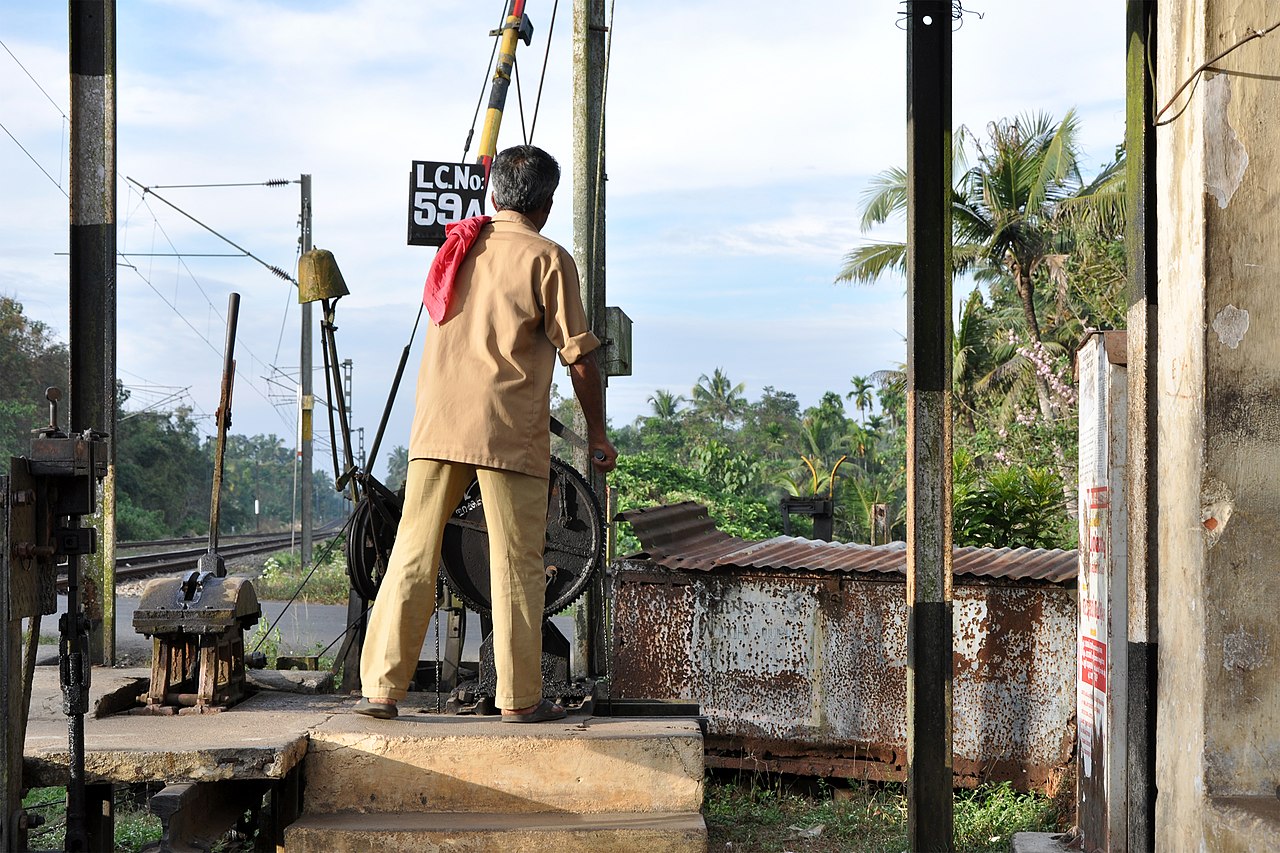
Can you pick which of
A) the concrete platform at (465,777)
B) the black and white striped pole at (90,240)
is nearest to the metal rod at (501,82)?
the black and white striped pole at (90,240)

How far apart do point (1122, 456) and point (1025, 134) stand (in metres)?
22.8

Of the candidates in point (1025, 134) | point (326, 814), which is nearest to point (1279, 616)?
point (326, 814)

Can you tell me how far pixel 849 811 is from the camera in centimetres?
618

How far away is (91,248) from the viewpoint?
5926mm

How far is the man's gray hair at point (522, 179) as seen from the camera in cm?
467

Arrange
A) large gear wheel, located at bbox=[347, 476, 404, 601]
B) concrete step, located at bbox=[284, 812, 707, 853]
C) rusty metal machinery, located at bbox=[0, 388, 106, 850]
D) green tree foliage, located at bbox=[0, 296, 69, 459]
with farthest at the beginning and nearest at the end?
1. green tree foliage, located at bbox=[0, 296, 69, 459]
2. large gear wheel, located at bbox=[347, 476, 404, 601]
3. concrete step, located at bbox=[284, 812, 707, 853]
4. rusty metal machinery, located at bbox=[0, 388, 106, 850]

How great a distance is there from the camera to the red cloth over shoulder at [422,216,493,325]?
14.9 ft

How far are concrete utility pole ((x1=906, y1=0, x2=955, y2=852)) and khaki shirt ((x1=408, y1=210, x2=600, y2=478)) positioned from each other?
1430 millimetres

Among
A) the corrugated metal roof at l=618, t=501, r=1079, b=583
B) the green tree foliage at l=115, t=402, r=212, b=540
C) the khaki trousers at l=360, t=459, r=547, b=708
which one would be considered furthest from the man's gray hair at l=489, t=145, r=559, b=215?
the green tree foliage at l=115, t=402, r=212, b=540

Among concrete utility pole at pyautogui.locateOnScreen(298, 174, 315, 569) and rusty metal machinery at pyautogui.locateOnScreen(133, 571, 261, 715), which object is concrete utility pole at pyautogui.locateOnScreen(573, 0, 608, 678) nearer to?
rusty metal machinery at pyautogui.locateOnScreen(133, 571, 261, 715)

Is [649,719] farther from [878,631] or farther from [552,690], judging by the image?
[878,631]

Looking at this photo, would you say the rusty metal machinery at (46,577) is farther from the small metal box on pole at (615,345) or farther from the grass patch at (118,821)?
the small metal box on pole at (615,345)

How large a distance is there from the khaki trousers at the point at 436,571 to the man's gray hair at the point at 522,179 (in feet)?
3.57

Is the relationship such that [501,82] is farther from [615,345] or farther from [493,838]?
[493,838]
